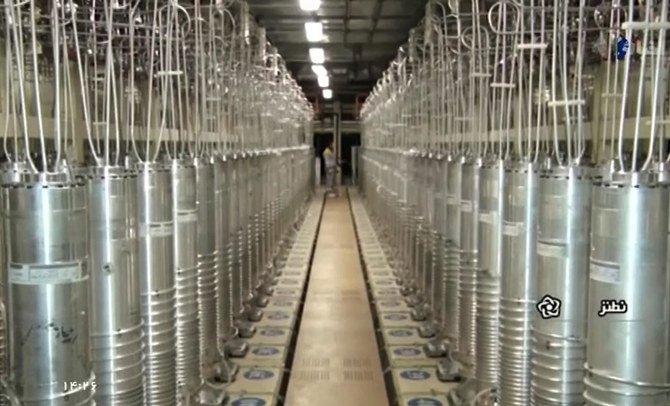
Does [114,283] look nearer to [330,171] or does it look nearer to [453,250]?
[453,250]

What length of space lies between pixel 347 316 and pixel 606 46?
13.4 ft

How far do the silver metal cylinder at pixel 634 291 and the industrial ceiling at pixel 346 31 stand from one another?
7846 mm

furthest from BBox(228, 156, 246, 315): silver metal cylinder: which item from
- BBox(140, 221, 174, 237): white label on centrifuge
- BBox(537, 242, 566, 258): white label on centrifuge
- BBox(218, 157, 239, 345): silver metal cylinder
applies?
BBox(537, 242, 566, 258): white label on centrifuge

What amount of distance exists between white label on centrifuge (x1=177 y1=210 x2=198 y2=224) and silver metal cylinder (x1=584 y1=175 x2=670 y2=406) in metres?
2.08

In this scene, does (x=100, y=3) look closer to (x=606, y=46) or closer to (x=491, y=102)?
(x=491, y=102)

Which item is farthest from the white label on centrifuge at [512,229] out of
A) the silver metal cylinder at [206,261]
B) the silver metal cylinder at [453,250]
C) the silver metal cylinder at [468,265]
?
the silver metal cylinder at [206,261]

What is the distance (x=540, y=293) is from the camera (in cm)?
288

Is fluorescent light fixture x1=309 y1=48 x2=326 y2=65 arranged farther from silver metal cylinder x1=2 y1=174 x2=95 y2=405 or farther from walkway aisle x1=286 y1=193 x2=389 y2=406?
silver metal cylinder x1=2 y1=174 x2=95 y2=405

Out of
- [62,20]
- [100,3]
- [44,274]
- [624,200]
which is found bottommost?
[44,274]

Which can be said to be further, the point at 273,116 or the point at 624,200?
the point at 273,116

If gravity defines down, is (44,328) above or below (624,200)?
below

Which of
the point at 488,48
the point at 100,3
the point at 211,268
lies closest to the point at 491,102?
the point at 488,48

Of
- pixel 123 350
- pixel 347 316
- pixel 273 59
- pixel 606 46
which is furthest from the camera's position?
pixel 273 59

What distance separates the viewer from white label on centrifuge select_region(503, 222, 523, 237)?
3160mm
